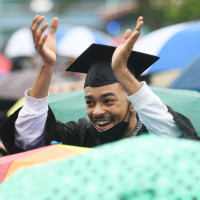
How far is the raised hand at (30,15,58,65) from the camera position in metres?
3.01

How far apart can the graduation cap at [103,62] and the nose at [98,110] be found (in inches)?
6.2

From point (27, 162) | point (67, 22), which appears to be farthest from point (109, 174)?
point (67, 22)

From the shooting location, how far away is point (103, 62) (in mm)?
3498

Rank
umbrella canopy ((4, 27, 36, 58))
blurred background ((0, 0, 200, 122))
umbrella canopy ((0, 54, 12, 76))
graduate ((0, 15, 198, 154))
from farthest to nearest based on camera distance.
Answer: umbrella canopy ((4, 27, 36, 58)), umbrella canopy ((0, 54, 12, 76)), blurred background ((0, 0, 200, 122)), graduate ((0, 15, 198, 154))

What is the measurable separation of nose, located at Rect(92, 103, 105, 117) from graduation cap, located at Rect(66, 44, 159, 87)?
0.16 m

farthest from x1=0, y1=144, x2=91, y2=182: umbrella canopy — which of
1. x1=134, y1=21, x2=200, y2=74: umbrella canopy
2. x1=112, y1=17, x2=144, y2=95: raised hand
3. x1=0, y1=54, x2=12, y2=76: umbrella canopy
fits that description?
x1=0, y1=54, x2=12, y2=76: umbrella canopy

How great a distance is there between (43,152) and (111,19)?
42.0 metres

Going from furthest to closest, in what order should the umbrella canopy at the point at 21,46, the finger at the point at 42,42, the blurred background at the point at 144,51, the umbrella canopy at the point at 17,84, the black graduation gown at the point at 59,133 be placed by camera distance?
the umbrella canopy at the point at 21,46 → the umbrella canopy at the point at 17,84 → the blurred background at the point at 144,51 → the black graduation gown at the point at 59,133 → the finger at the point at 42,42

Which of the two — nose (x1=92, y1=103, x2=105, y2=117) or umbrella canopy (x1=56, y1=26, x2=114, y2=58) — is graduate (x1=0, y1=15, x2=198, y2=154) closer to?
nose (x1=92, y1=103, x2=105, y2=117)

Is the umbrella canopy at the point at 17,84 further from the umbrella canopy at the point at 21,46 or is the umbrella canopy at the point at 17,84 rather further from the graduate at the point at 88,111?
the umbrella canopy at the point at 21,46

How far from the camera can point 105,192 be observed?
58.1 inches

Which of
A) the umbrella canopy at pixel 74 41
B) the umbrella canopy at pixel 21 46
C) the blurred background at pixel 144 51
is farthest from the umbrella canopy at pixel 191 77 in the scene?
the umbrella canopy at pixel 21 46

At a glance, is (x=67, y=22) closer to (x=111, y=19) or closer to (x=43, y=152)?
(x=111, y=19)

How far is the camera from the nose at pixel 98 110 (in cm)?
327
